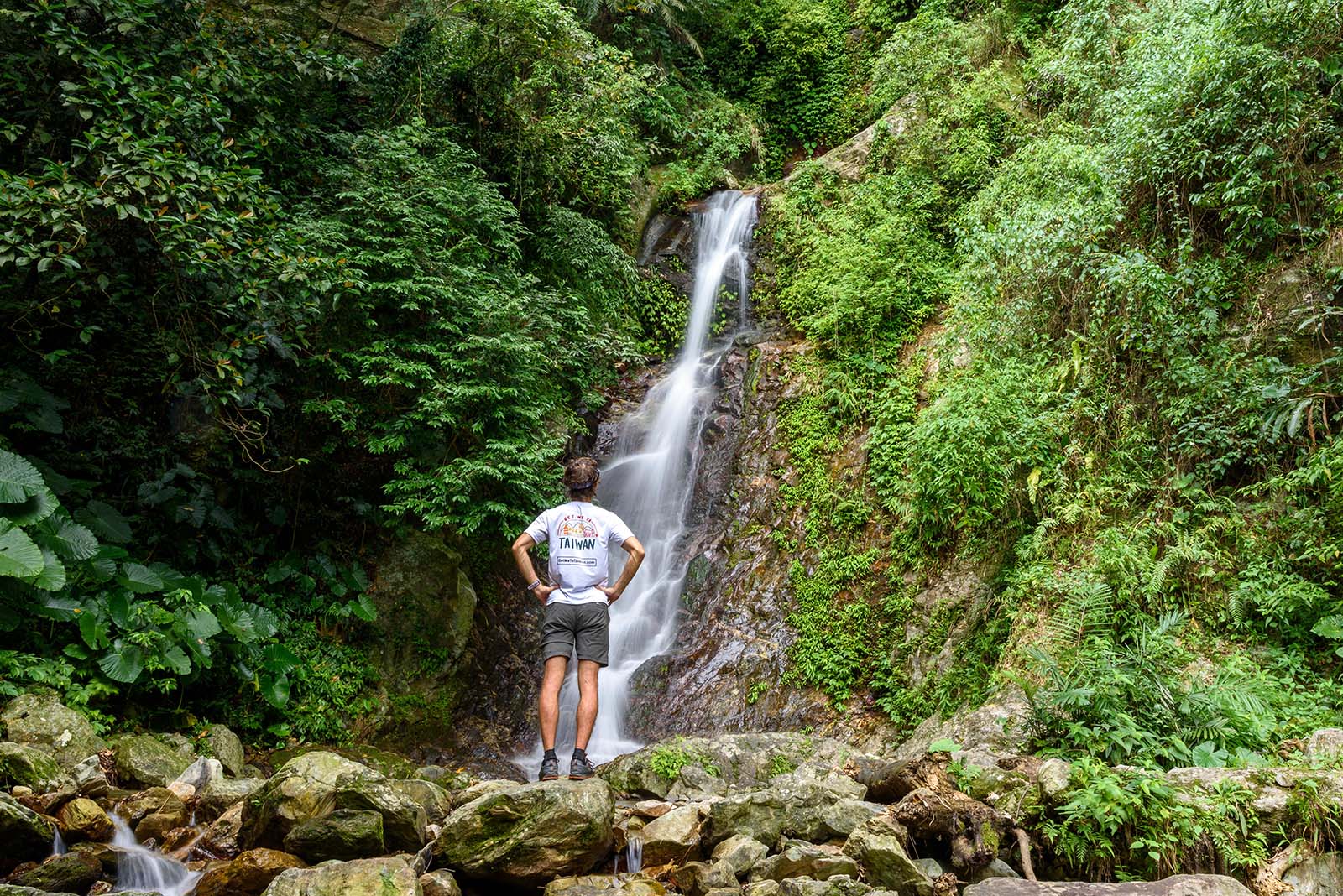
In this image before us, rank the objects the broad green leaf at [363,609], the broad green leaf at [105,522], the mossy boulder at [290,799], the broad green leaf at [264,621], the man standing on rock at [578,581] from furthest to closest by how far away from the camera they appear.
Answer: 1. the broad green leaf at [363,609]
2. the broad green leaf at [264,621]
3. the broad green leaf at [105,522]
4. the man standing on rock at [578,581]
5. the mossy boulder at [290,799]

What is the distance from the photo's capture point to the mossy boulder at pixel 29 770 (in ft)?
14.2

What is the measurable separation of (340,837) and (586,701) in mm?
1793

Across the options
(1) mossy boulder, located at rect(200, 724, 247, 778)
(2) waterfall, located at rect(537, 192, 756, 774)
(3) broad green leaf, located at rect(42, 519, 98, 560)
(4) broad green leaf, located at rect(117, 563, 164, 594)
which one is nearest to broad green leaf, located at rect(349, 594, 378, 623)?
(1) mossy boulder, located at rect(200, 724, 247, 778)

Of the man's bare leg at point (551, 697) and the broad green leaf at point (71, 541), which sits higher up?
the broad green leaf at point (71, 541)

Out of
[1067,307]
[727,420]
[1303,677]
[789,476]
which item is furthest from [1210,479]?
[727,420]

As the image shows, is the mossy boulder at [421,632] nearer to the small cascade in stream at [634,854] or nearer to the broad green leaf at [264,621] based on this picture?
the broad green leaf at [264,621]

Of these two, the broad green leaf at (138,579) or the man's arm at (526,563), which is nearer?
the man's arm at (526,563)

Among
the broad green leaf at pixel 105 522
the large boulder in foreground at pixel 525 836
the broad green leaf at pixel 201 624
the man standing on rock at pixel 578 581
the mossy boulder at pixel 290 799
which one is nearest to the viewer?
the large boulder in foreground at pixel 525 836

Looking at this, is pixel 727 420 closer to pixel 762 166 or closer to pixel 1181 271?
pixel 1181 271

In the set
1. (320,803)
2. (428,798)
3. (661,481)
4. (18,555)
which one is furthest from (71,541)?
(661,481)

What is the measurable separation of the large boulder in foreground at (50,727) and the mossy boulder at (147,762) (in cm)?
15

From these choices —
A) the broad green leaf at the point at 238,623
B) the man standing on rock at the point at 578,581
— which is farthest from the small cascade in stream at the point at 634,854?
the broad green leaf at the point at 238,623

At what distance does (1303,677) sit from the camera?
184 inches

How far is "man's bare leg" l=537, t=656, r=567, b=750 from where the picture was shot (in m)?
5.00
